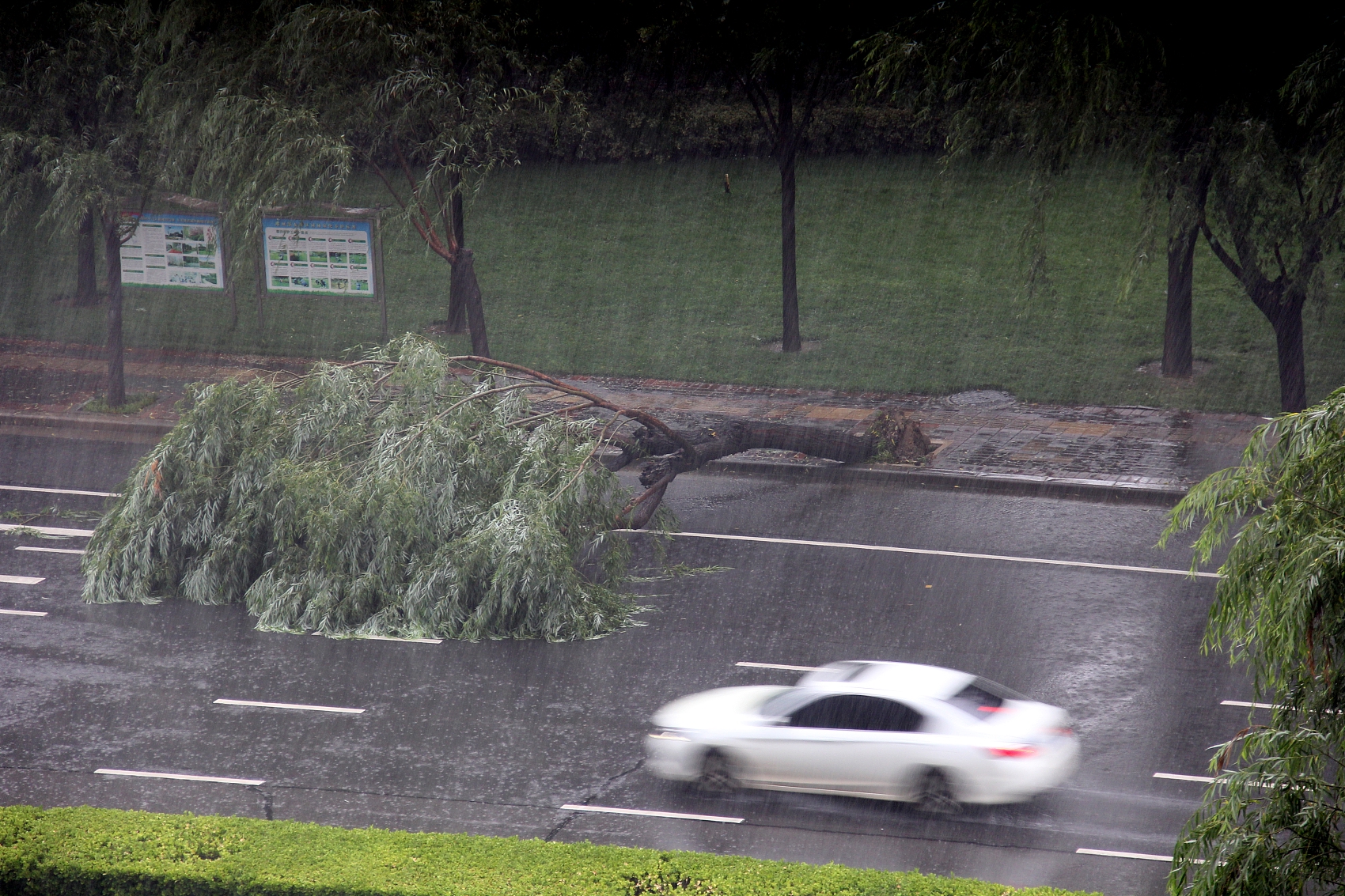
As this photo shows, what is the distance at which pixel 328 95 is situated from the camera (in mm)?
20219

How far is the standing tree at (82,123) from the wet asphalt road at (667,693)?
663 cm

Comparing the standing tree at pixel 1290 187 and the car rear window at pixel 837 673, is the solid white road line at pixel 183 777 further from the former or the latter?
the standing tree at pixel 1290 187

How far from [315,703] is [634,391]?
37.7 feet

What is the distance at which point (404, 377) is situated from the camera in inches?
546

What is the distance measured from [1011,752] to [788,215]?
15258mm

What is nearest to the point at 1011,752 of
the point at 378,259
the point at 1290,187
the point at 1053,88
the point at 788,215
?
the point at 1290,187

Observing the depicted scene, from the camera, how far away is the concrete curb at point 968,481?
1678cm

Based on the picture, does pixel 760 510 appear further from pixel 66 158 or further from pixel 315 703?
pixel 66 158

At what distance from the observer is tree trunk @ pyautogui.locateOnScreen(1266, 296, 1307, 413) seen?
17.8 meters

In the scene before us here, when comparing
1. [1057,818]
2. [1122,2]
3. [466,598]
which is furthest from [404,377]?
[1122,2]

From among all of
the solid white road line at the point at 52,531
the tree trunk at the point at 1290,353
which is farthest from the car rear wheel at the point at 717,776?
the tree trunk at the point at 1290,353

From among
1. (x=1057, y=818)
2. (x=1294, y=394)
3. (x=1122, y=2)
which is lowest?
(x=1057, y=818)

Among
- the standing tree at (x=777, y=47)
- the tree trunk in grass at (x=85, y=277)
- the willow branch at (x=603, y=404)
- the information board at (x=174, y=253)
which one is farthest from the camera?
the tree trunk in grass at (x=85, y=277)

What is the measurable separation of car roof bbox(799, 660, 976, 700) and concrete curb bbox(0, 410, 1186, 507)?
773 cm
